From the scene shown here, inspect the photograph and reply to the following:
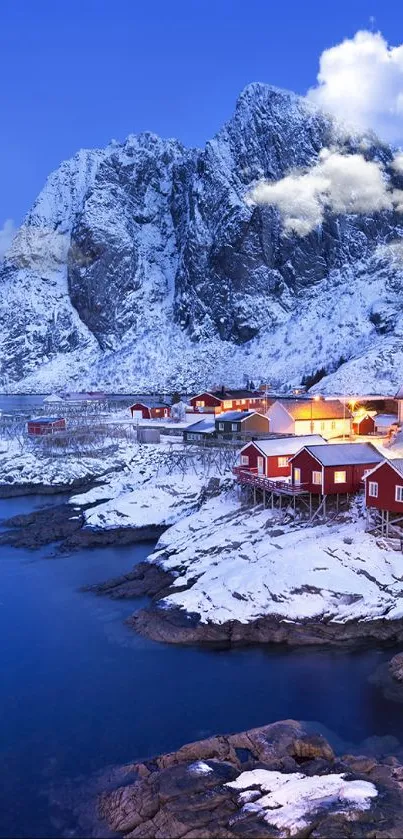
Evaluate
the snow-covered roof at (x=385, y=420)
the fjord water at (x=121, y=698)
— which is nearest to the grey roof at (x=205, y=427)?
the snow-covered roof at (x=385, y=420)

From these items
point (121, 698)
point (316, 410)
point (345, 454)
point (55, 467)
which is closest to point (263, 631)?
point (121, 698)

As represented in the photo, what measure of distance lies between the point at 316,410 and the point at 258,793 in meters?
42.5

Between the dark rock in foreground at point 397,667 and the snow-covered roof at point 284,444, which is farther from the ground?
the snow-covered roof at point 284,444

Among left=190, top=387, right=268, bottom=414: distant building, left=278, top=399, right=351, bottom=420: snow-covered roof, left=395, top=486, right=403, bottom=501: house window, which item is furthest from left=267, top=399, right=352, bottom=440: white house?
left=190, top=387, right=268, bottom=414: distant building

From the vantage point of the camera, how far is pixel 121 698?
2297cm

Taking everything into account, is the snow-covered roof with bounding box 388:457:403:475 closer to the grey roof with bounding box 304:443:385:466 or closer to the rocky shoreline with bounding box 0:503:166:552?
the grey roof with bounding box 304:443:385:466

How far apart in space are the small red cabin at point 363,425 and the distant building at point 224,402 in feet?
90.4

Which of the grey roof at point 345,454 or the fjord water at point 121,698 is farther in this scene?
the grey roof at point 345,454

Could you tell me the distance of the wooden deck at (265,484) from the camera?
1490 inches

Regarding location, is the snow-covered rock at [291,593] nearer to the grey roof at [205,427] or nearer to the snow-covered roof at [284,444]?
the snow-covered roof at [284,444]

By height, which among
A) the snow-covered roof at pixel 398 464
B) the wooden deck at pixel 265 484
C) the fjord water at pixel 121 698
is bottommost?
the fjord water at pixel 121 698

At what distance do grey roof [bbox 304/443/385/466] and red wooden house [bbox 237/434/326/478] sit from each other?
4531 mm

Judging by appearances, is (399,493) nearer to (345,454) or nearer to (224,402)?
(345,454)

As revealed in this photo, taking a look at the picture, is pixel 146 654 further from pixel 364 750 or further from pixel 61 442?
pixel 61 442
